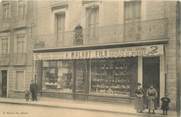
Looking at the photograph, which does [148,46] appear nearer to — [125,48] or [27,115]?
[125,48]

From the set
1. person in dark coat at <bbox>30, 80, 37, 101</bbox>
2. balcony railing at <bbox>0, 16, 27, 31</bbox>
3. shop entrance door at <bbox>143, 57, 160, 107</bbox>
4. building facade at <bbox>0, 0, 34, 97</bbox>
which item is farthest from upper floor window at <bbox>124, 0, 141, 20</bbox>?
person in dark coat at <bbox>30, 80, 37, 101</bbox>

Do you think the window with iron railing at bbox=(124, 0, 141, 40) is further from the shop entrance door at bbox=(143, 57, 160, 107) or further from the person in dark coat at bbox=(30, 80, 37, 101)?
the person in dark coat at bbox=(30, 80, 37, 101)

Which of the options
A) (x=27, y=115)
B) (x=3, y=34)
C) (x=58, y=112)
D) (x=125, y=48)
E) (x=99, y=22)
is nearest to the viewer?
(x=27, y=115)

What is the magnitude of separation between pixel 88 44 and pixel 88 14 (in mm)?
577

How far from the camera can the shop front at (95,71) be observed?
679 cm

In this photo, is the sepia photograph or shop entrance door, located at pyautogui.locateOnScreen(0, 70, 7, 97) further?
shop entrance door, located at pyautogui.locateOnScreen(0, 70, 7, 97)

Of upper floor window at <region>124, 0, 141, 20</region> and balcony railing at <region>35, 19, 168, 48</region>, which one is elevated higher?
upper floor window at <region>124, 0, 141, 20</region>

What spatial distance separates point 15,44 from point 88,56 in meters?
1.72

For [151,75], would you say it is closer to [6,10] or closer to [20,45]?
[20,45]

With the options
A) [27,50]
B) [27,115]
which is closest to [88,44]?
[27,50]

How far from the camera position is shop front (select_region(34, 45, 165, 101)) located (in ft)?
22.3

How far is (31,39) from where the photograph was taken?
6.41m

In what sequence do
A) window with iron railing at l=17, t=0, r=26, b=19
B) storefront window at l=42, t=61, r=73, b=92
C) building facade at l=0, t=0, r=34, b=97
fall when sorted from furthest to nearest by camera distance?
1. storefront window at l=42, t=61, r=73, b=92
2. window with iron railing at l=17, t=0, r=26, b=19
3. building facade at l=0, t=0, r=34, b=97

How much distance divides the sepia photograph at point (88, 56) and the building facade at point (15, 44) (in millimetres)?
15
